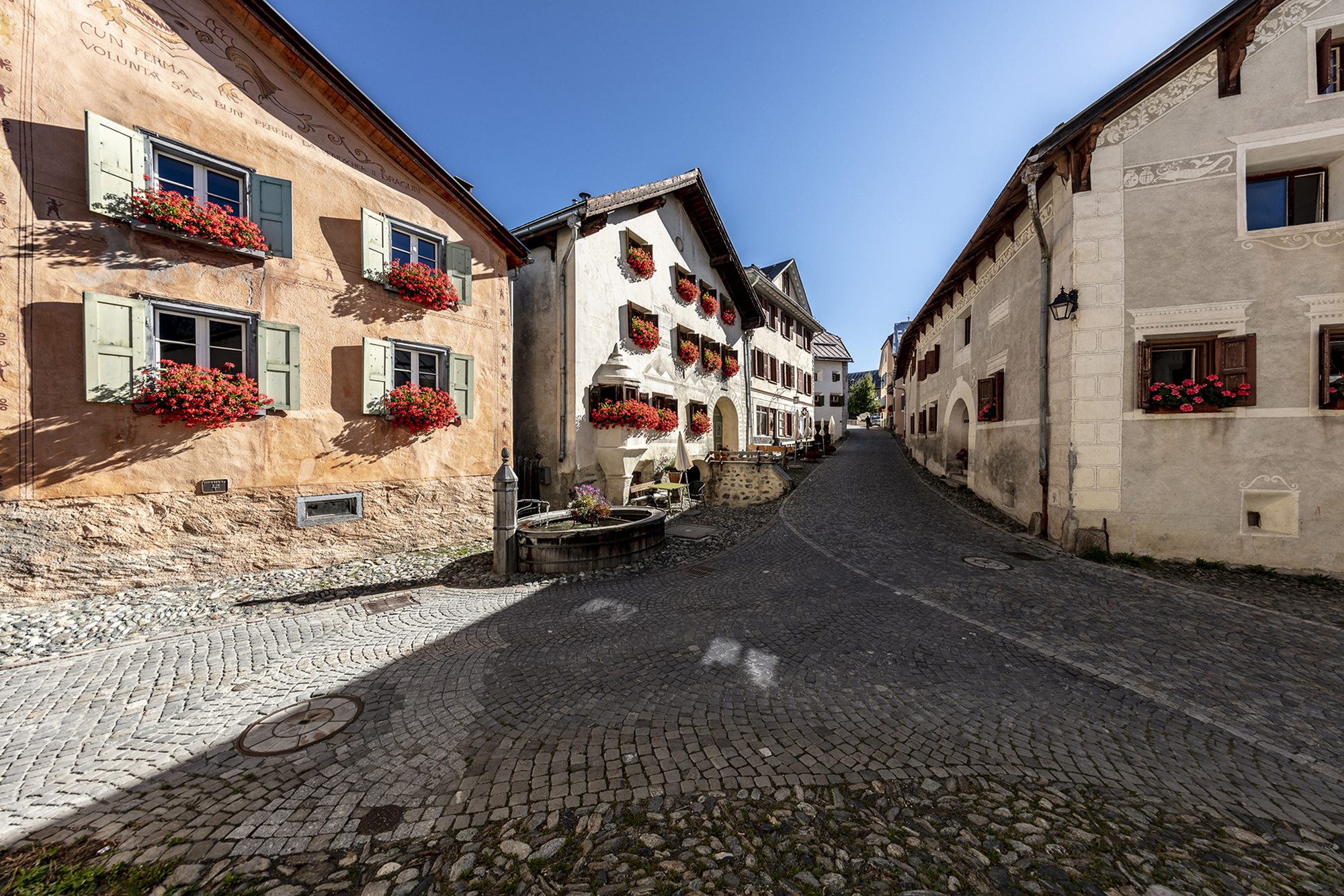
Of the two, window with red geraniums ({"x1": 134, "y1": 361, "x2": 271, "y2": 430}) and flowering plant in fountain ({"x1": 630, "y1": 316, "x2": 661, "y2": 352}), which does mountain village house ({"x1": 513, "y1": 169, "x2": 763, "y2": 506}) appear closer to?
flowering plant in fountain ({"x1": 630, "y1": 316, "x2": 661, "y2": 352})

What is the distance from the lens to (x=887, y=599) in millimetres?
6250

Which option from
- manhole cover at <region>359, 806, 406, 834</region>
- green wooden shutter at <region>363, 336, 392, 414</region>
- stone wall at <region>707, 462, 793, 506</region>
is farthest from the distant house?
manhole cover at <region>359, 806, 406, 834</region>

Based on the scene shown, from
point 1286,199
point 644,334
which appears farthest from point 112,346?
point 1286,199

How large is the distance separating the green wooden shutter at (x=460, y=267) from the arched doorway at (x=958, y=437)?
15.0 metres

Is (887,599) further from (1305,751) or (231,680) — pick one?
(231,680)

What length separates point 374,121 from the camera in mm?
8844

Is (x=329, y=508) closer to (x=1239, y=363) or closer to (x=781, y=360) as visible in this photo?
(x=1239, y=363)

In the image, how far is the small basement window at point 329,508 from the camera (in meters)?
8.05

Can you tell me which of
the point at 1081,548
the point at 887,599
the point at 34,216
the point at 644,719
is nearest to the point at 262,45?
the point at 34,216

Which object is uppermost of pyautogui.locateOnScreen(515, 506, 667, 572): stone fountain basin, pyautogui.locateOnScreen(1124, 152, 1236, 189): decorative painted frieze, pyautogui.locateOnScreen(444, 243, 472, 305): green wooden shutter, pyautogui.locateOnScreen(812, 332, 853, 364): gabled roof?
pyautogui.locateOnScreen(812, 332, 853, 364): gabled roof

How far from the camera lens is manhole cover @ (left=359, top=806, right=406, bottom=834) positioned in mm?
2688

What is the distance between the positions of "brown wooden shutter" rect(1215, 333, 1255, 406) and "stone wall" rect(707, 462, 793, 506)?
30.6 ft

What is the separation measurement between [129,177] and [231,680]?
7.14m

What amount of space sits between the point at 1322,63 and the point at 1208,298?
3757mm
